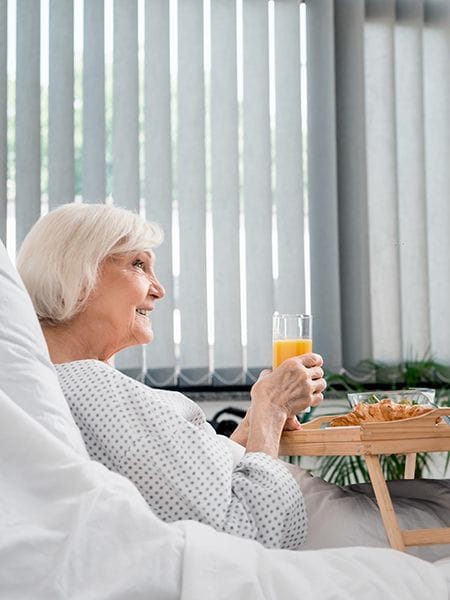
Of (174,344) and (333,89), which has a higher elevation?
(333,89)

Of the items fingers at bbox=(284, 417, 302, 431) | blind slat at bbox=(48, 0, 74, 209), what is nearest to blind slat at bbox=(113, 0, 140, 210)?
blind slat at bbox=(48, 0, 74, 209)

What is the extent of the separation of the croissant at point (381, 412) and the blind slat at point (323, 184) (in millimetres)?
1543

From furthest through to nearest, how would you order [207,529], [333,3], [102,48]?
1. [333,3]
2. [102,48]
3. [207,529]

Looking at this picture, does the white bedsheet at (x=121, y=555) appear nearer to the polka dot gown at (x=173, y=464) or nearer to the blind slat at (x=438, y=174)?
the polka dot gown at (x=173, y=464)

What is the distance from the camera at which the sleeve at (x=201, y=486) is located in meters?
1.38

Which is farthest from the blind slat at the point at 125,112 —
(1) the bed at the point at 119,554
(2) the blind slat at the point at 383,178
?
(1) the bed at the point at 119,554

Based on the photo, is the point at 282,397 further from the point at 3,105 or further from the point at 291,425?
the point at 3,105

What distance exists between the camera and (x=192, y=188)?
3.15 metres

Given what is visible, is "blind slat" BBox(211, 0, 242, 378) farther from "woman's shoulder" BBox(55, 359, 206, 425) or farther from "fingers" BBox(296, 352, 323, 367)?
"woman's shoulder" BBox(55, 359, 206, 425)

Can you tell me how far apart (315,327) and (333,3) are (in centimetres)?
110

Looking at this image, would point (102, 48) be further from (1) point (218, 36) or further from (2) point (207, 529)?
(2) point (207, 529)

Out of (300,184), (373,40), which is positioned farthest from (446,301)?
(373,40)

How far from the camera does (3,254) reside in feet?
4.35

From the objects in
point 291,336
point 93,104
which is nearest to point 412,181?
point 93,104
